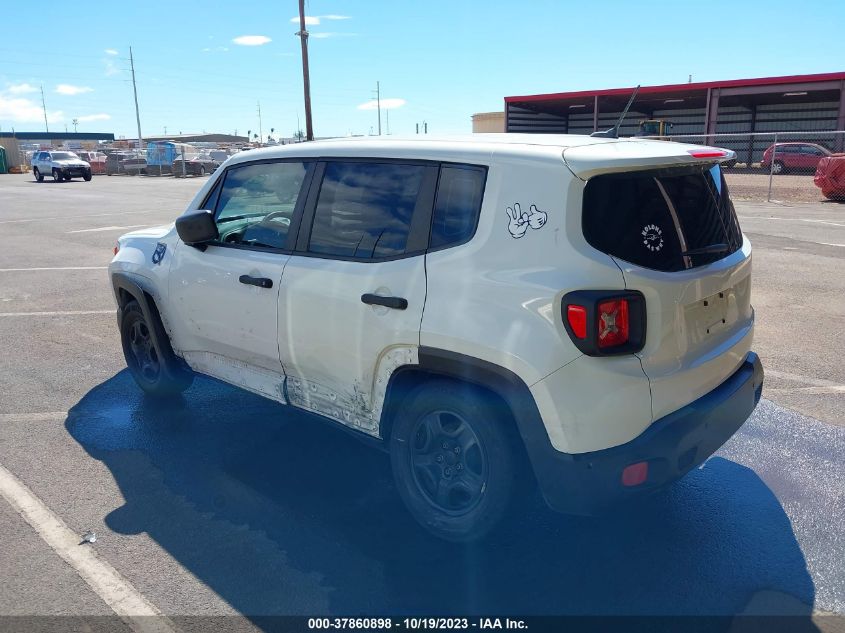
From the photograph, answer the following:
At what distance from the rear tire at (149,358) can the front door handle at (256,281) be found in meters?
1.17

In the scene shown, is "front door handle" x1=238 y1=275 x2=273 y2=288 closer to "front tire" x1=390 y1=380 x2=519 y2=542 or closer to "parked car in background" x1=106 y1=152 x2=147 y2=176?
"front tire" x1=390 y1=380 x2=519 y2=542

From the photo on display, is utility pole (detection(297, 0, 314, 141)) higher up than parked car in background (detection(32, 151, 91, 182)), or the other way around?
utility pole (detection(297, 0, 314, 141))

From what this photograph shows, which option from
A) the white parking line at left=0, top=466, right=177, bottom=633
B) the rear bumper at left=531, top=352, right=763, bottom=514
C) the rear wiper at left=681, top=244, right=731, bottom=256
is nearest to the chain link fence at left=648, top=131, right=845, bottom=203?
the rear wiper at left=681, top=244, right=731, bottom=256

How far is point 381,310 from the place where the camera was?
3285 millimetres

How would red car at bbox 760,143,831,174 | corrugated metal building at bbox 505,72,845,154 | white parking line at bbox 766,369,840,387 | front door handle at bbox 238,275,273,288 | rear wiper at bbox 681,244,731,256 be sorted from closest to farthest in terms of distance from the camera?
1. rear wiper at bbox 681,244,731,256
2. front door handle at bbox 238,275,273,288
3. white parking line at bbox 766,369,840,387
4. red car at bbox 760,143,831,174
5. corrugated metal building at bbox 505,72,845,154

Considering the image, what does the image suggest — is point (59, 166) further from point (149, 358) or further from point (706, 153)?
point (706, 153)

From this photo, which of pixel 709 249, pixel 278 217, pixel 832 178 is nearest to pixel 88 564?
pixel 278 217

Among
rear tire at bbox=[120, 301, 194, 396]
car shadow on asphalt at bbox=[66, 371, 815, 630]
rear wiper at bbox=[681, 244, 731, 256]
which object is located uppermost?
rear wiper at bbox=[681, 244, 731, 256]

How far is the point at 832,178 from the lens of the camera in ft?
65.1

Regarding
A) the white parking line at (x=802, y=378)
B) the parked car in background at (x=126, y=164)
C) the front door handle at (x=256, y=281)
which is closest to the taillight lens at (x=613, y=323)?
the front door handle at (x=256, y=281)

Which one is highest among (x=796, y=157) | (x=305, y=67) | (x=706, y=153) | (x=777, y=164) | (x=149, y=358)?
(x=305, y=67)

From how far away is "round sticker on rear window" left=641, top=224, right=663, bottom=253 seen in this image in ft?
9.62

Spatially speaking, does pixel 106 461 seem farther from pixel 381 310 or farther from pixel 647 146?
pixel 647 146

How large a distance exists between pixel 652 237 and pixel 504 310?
27.0 inches
